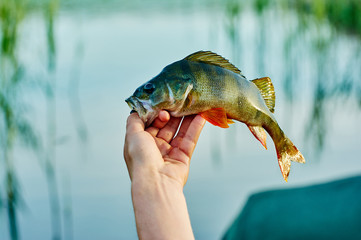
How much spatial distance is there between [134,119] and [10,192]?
2479 mm

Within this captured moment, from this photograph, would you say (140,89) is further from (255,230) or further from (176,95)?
(255,230)

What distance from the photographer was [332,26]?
6512 millimetres

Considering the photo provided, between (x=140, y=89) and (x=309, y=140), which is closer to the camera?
(x=140, y=89)

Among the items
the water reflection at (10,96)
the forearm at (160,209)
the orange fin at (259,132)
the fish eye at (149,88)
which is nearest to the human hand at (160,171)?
the forearm at (160,209)

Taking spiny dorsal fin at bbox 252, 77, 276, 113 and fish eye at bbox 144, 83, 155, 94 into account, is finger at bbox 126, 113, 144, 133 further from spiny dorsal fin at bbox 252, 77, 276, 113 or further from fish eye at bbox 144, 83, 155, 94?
spiny dorsal fin at bbox 252, 77, 276, 113

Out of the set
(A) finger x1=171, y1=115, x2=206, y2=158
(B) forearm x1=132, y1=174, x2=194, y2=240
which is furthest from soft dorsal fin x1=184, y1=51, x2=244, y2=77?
(B) forearm x1=132, y1=174, x2=194, y2=240

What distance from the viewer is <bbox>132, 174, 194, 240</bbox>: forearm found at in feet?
5.79

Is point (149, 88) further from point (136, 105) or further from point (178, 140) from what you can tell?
point (178, 140)

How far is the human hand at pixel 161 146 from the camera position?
1988mm

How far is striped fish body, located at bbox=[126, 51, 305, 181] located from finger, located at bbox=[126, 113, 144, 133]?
0.02 m

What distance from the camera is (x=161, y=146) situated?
222 cm

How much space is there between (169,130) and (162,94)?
0.27m

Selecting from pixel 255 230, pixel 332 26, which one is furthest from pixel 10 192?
pixel 332 26

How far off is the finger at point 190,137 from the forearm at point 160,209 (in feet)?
0.81
